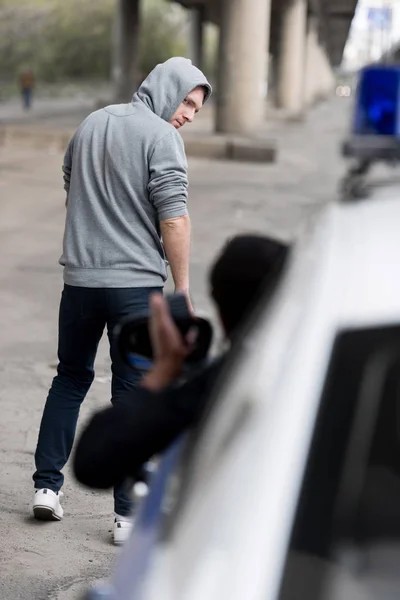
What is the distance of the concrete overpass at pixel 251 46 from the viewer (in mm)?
28469

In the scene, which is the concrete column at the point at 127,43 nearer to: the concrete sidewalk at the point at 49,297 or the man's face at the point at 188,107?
the concrete sidewalk at the point at 49,297

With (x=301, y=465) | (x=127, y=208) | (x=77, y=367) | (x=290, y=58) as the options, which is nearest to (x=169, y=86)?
(x=127, y=208)

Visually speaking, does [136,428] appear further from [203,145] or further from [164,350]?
[203,145]

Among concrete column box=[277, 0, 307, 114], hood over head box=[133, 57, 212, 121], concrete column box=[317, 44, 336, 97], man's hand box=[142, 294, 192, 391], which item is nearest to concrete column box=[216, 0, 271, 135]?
concrete column box=[277, 0, 307, 114]

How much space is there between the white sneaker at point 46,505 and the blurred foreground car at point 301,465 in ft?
9.62

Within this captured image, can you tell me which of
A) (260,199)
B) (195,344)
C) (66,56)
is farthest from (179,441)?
(66,56)

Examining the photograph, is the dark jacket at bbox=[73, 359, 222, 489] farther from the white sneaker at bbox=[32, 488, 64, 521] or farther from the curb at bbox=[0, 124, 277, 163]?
the curb at bbox=[0, 124, 277, 163]

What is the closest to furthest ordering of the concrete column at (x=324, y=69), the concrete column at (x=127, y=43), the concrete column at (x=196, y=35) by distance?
the concrete column at (x=127, y=43), the concrete column at (x=196, y=35), the concrete column at (x=324, y=69)

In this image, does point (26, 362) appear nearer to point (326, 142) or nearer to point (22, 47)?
point (326, 142)

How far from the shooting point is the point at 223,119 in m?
28.6

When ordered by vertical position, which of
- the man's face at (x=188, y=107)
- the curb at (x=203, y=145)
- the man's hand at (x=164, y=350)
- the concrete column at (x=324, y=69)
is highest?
the man's face at (x=188, y=107)

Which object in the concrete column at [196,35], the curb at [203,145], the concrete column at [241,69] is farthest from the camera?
the concrete column at [196,35]

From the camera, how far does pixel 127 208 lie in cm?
462

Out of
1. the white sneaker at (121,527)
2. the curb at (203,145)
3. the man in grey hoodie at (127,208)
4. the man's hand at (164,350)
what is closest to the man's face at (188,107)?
the man in grey hoodie at (127,208)
